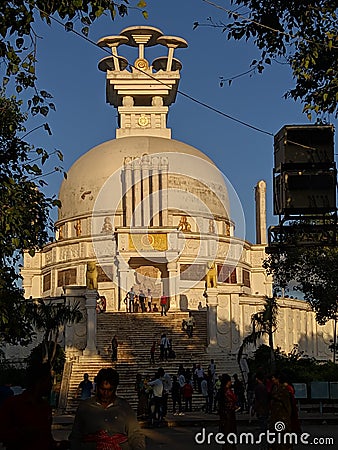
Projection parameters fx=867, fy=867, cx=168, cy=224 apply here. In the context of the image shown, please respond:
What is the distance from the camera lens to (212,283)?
3588cm

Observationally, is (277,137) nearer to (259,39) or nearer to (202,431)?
(259,39)

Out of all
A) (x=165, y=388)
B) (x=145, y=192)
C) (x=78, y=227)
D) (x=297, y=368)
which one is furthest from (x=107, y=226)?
(x=165, y=388)

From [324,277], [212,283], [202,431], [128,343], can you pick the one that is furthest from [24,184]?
[212,283]

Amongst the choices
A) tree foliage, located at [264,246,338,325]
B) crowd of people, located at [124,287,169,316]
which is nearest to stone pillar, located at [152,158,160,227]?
crowd of people, located at [124,287,169,316]

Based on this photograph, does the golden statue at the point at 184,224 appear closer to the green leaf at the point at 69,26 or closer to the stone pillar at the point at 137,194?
the stone pillar at the point at 137,194

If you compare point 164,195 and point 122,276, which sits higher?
point 164,195

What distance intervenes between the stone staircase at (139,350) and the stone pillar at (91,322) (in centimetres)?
35

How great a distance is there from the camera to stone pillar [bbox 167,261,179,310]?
4344 cm

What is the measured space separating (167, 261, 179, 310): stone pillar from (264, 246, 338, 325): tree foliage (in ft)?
42.5

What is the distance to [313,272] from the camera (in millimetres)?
29000

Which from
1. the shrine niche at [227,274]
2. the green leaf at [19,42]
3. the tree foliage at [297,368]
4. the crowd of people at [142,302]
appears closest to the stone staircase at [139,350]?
the tree foliage at [297,368]

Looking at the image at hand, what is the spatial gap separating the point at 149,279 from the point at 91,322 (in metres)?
12.3

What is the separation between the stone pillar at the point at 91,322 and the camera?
32416 mm

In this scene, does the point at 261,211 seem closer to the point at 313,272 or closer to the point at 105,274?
the point at 105,274
